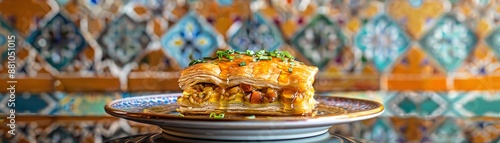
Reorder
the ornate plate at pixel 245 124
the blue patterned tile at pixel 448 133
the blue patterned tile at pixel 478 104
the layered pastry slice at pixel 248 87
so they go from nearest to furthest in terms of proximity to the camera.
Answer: the ornate plate at pixel 245 124, the layered pastry slice at pixel 248 87, the blue patterned tile at pixel 448 133, the blue patterned tile at pixel 478 104

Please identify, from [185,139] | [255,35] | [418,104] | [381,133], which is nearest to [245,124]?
[185,139]

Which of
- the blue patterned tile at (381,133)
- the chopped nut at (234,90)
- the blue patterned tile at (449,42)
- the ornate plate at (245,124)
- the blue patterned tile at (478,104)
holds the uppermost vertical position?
the blue patterned tile at (449,42)

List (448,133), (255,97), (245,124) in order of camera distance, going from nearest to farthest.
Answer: (245,124) → (255,97) → (448,133)

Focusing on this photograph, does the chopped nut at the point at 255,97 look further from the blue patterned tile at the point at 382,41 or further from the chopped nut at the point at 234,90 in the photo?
the blue patterned tile at the point at 382,41

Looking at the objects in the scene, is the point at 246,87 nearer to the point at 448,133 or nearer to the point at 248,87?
the point at 248,87

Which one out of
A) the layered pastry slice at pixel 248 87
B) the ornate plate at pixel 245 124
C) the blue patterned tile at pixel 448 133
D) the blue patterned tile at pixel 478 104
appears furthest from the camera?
the blue patterned tile at pixel 478 104

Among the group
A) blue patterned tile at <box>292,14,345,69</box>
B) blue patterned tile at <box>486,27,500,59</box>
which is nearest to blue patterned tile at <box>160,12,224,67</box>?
blue patterned tile at <box>292,14,345,69</box>

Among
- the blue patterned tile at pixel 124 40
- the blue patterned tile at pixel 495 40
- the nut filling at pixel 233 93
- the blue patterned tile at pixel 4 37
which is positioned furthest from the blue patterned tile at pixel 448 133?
the blue patterned tile at pixel 4 37

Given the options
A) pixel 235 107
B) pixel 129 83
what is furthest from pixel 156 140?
pixel 129 83

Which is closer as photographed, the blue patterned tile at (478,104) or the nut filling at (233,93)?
the nut filling at (233,93)
